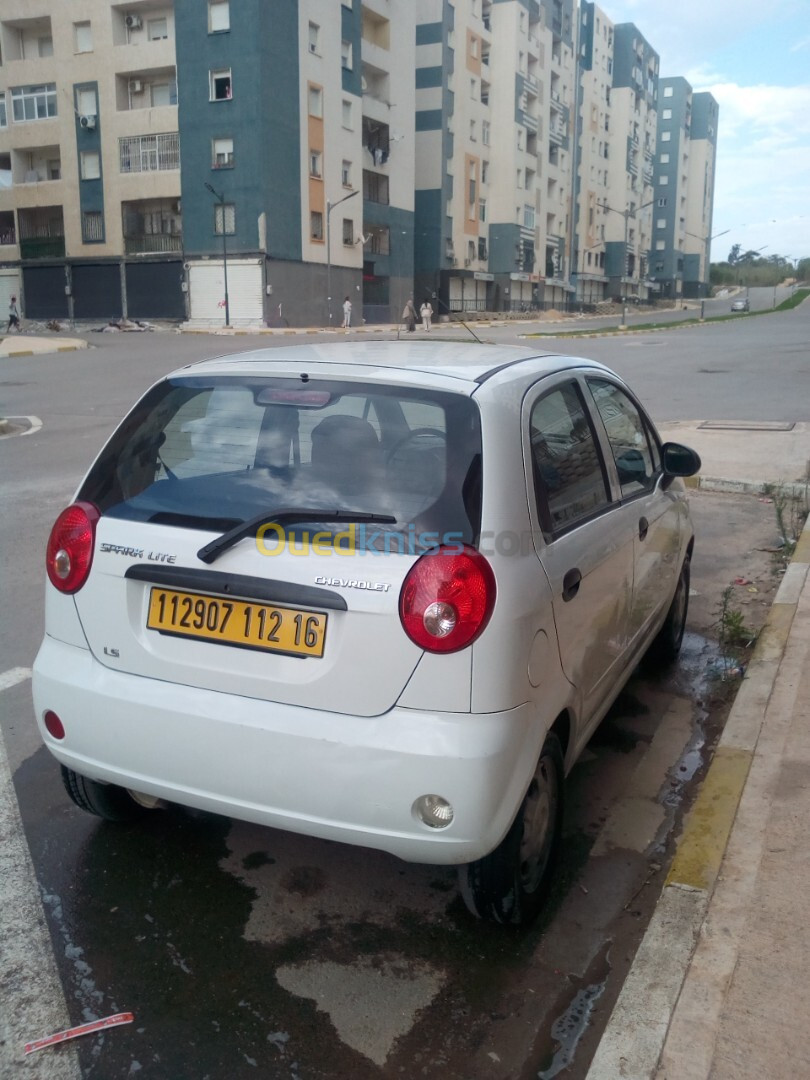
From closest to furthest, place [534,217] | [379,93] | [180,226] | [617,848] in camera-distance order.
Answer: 1. [617,848]
2. [180,226]
3. [379,93]
4. [534,217]

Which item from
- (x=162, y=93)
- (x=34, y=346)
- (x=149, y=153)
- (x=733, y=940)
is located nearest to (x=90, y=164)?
(x=149, y=153)

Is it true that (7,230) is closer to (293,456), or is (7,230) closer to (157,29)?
(157,29)

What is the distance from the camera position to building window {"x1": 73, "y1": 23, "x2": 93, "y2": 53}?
45.6 m

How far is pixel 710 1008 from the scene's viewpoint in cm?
255

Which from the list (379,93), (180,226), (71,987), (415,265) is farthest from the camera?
(415,265)

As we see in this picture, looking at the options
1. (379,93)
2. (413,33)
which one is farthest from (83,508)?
(413,33)

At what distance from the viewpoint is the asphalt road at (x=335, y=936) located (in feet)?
8.41

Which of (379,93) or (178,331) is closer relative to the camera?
(178,331)

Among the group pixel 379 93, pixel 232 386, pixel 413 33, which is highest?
pixel 413 33

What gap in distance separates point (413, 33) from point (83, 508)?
194 feet

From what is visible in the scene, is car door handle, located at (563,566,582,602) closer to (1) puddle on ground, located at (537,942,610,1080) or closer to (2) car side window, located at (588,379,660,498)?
(2) car side window, located at (588,379,660,498)

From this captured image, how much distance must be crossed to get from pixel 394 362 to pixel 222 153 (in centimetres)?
4439

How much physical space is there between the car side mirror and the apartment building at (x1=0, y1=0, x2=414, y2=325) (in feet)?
134

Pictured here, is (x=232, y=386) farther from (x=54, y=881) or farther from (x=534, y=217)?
(x=534, y=217)
